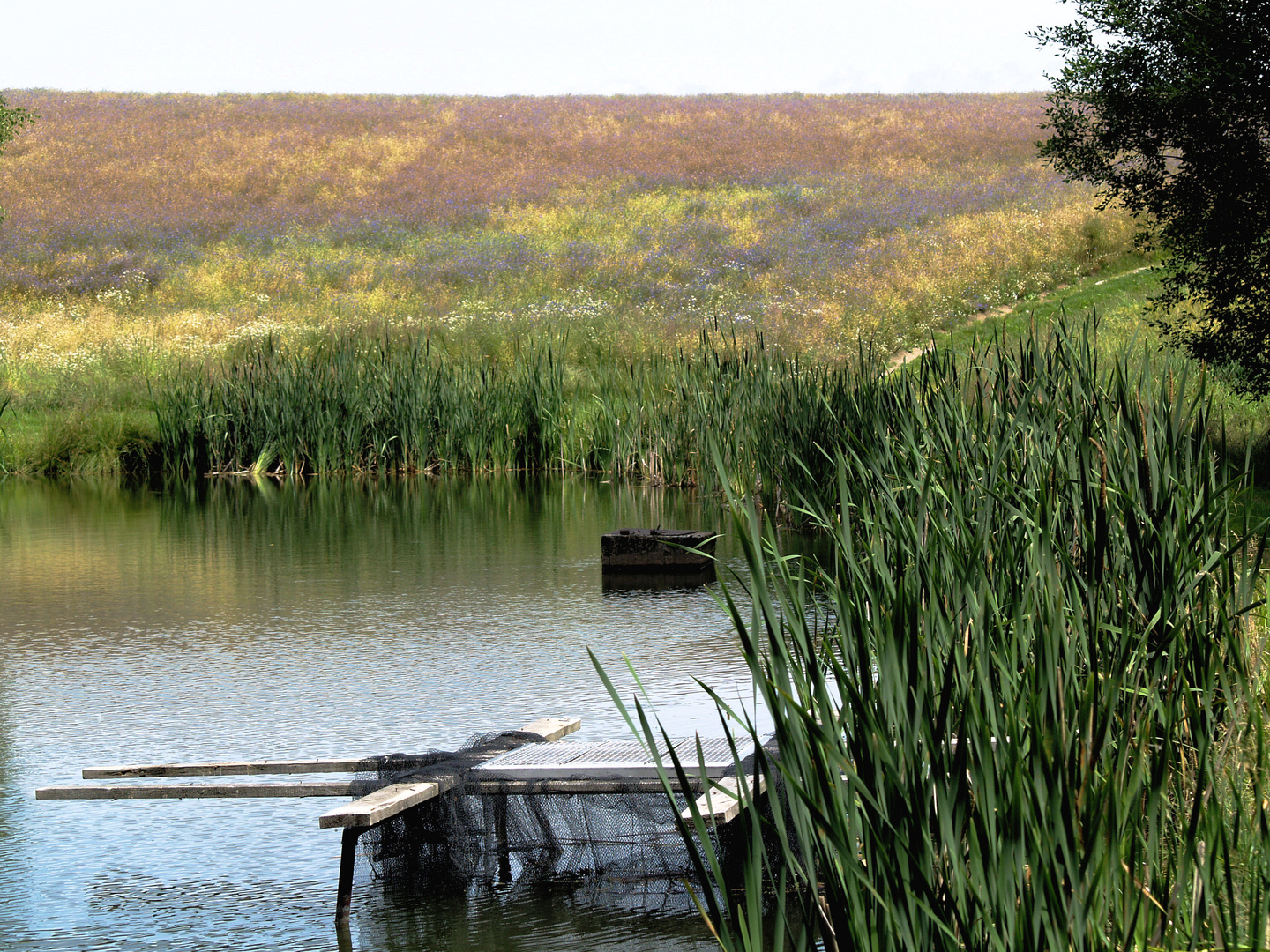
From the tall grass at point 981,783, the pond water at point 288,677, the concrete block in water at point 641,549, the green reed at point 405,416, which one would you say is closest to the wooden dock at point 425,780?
the pond water at point 288,677

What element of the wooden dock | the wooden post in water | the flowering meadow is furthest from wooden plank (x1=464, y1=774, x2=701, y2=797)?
the flowering meadow

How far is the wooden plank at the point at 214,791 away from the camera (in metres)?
3.96

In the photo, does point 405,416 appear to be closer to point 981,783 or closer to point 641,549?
point 641,549

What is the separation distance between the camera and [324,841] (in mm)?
4195

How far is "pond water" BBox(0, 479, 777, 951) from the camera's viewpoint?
3.65 metres

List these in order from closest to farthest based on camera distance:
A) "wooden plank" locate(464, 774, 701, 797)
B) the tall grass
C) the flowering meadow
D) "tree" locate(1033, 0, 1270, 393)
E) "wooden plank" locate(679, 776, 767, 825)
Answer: the tall grass < "wooden plank" locate(679, 776, 767, 825) < "wooden plank" locate(464, 774, 701, 797) < "tree" locate(1033, 0, 1270, 393) < the flowering meadow

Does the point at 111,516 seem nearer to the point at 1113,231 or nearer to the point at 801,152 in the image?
the point at 1113,231

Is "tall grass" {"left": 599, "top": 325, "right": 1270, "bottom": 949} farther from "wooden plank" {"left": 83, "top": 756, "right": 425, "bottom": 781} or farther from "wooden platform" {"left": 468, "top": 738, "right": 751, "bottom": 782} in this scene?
"wooden plank" {"left": 83, "top": 756, "right": 425, "bottom": 781}

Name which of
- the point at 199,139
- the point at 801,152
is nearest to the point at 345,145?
the point at 199,139

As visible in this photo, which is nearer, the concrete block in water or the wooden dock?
the wooden dock

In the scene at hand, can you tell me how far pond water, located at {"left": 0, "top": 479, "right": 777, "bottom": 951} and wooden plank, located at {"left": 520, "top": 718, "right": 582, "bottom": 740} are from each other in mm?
388

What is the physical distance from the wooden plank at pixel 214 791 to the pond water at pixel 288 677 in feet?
0.61

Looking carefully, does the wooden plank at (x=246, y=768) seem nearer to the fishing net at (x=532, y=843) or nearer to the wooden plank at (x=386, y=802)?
the fishing net at (x=532, y=843)

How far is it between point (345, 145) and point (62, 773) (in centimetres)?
3566
